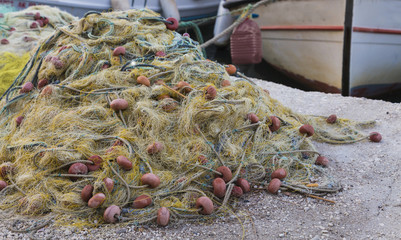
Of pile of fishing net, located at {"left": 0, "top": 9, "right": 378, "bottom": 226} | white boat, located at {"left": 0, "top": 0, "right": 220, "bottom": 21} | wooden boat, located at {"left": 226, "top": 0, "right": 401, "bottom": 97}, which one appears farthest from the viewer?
white boat, located at {"left": 0, "top": 0, "right": 220, "bottom": 21}

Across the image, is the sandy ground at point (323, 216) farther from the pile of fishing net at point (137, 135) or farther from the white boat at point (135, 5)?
the white boat at point (135, 5)

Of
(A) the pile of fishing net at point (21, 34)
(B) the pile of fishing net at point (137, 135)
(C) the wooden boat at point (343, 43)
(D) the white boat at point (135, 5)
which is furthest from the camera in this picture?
(D) the white boat at point (135, 5)

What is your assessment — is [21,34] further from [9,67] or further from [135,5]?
[135,5]

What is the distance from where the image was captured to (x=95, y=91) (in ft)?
11.4

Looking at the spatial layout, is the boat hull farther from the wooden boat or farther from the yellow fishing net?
the yellow fishing net

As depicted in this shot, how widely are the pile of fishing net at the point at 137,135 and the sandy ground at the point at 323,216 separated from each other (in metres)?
0.11

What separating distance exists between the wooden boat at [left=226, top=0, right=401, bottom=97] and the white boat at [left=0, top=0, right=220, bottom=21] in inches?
182

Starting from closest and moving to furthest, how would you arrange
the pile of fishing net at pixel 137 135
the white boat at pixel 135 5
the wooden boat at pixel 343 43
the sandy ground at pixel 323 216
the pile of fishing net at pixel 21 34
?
1. the sandy ground at pixel 323 216
2. the pile of fishing net at pixel 137 135
3. the pile of fishing net at pixel 21 34
4. the wooden boat at pixel 343 43
5. the white boat at pixel 135 5

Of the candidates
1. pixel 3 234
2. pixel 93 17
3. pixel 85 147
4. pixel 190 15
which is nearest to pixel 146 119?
pixel 85 147

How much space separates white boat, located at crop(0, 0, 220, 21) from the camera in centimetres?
984

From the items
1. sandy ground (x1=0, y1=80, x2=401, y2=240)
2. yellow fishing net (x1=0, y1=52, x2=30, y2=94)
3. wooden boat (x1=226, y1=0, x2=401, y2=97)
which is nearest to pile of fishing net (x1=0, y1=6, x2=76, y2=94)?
yellow fishing net (x1=0, y1=52, x2=30, y2=94)

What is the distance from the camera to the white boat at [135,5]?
32.3 ft

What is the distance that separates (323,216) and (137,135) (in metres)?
1.61

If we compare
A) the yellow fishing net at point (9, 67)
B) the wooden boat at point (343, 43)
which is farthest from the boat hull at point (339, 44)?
the yellow fishing net at point (9, 67)
